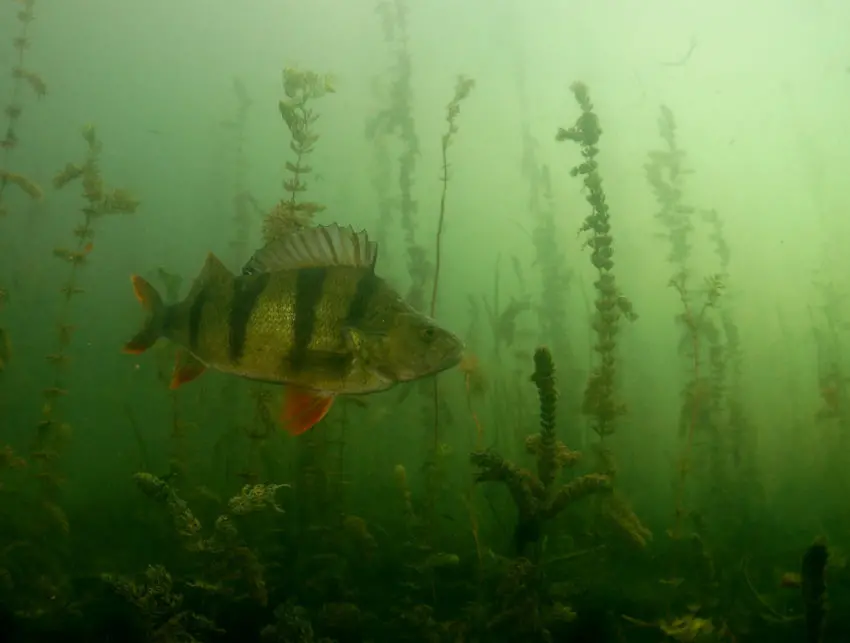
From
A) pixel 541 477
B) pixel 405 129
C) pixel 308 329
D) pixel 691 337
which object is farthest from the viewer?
pixel 405 129

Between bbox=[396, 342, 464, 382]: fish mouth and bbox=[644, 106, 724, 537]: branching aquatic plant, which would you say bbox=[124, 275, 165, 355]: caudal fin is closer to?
bbox=[396, 342, 464, 382]: fish mouth

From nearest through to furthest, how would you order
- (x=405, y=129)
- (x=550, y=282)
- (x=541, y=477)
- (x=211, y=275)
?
(x=211, y=275) → (x=541, y=477) → (x=405, y=129) → (x=550, y=282)

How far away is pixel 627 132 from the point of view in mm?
8281

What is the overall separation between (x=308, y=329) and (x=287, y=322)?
0.09 meters

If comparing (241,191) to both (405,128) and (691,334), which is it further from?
(691,334)

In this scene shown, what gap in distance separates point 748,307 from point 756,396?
137 centimetres

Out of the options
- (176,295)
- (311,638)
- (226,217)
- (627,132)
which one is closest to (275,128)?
(226,217)

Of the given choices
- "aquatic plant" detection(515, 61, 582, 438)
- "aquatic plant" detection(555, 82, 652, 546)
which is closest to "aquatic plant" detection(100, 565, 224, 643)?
"aquatic plant" detection(555, 82, 652, 546)

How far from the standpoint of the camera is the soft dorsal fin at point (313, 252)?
Result: 233 cm

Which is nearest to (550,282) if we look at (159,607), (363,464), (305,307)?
(363,464)

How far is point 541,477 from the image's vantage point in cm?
279

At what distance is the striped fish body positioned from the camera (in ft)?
7.14

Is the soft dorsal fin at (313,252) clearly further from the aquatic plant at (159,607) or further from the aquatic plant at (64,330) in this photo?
the aquatic plant at (64,330)

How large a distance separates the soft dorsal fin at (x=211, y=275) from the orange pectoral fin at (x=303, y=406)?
561 mm
